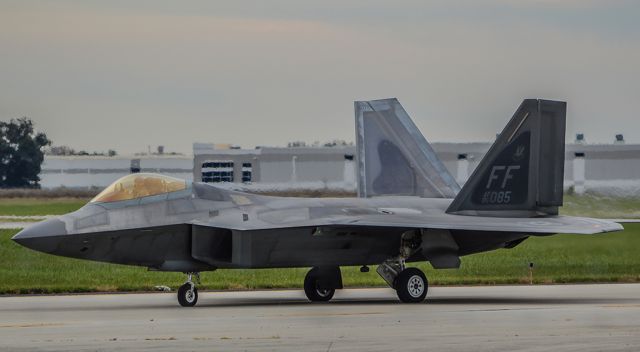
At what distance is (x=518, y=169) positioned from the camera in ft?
80.7

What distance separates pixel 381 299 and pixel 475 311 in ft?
13.0

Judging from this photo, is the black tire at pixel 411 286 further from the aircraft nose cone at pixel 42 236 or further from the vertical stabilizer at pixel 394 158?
the aircraft nose cone at pixel 42 236

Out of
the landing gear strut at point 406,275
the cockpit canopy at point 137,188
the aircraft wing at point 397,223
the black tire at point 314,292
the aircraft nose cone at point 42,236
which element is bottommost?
the black tire at point 314,292

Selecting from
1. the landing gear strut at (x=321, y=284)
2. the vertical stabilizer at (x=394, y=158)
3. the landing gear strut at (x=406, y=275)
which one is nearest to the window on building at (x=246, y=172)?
the vertical stabilizer at (x=394, y=158)

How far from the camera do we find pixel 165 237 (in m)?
22.3

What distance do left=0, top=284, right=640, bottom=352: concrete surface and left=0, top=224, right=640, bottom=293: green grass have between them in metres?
2.74

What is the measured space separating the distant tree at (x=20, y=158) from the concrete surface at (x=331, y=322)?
90.5 feet

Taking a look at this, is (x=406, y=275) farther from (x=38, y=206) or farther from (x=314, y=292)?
(x=38, y=206)

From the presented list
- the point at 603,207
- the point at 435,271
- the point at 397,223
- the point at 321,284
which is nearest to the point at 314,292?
the point at 321,284

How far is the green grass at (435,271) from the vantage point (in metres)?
28.3

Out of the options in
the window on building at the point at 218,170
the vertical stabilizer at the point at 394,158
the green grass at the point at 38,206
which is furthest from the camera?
the green grass at the point at 38,206

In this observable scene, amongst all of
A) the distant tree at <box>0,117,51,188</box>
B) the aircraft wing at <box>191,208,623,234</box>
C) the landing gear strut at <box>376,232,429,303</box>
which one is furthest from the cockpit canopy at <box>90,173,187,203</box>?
the distant tree at <box>0,117,51,188</box>

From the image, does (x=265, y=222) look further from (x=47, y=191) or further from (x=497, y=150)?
(x=47, y=191)

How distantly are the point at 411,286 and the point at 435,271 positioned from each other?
9.75m
